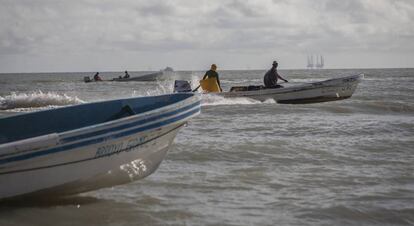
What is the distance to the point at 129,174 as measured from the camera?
6.49 metres

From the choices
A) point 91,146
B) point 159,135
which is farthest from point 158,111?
point 91,146

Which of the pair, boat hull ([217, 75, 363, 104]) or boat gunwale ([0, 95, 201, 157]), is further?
boat hull ([217, 75, 363, 104])

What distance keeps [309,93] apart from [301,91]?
1.27 ft

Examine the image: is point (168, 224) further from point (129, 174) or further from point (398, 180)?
point (398, 180)

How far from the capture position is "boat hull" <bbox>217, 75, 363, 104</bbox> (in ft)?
66.9

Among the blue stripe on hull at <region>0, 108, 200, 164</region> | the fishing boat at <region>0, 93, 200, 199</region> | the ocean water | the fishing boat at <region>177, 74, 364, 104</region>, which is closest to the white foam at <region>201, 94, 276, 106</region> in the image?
the fishing boat at <region>177, 74, 364, 104</region>

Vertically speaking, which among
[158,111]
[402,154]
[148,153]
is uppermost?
[158,111]

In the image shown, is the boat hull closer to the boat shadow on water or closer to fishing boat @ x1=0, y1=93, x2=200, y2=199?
fishing boat @ x1=0, y1=93, x2=200, y2=199

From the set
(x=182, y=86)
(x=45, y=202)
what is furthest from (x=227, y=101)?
(x=45, y=202)

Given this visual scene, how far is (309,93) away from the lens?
69.2ft

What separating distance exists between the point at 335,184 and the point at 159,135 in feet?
8.05

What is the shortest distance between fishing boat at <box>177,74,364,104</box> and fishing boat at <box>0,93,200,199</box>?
1303 cm

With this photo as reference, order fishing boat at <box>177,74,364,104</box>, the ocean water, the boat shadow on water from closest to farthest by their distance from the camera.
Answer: the ocean water
the boat shadow on water
fishing boat at <box>177,74,364,104</box>

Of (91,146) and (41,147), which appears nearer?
(41,147)
